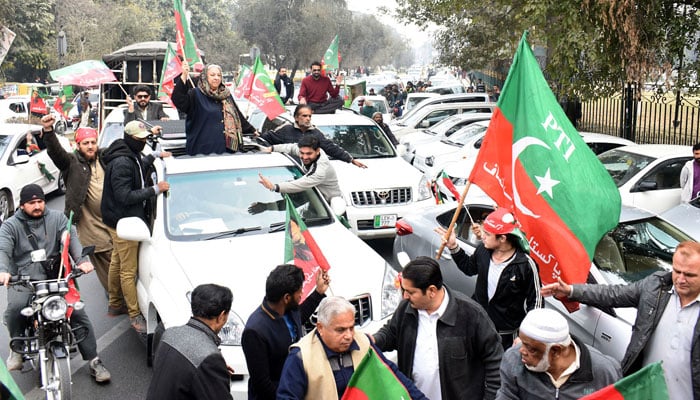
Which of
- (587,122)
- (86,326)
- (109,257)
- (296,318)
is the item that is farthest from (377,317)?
(587,122)

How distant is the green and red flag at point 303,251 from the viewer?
16.3 feet

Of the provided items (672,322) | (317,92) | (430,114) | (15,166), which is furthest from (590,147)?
(15,166)

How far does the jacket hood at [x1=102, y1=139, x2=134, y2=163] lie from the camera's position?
288 inches

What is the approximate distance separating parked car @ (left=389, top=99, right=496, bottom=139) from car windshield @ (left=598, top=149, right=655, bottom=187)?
783 cm

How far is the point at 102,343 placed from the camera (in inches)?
294

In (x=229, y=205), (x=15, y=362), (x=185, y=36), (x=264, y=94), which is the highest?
(x=185, y=36)

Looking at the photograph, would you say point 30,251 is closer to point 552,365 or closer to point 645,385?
point 552,365

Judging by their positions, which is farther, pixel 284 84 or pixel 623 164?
pixel 284 84

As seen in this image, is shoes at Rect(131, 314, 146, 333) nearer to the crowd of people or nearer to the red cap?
the crowd of people

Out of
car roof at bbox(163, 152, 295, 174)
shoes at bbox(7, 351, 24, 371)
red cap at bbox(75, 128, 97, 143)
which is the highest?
red cap at bbox(75, 128, 97, 143)

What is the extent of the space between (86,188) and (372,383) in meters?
5.43

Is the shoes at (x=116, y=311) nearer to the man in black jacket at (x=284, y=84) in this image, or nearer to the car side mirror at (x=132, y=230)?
the car side mirror at (x=132, y=230)

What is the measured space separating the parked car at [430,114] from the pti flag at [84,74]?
8035 millimetres

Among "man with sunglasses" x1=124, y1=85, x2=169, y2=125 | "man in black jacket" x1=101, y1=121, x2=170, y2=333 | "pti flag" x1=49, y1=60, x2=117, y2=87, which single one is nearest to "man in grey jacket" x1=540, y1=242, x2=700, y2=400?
"man in black jacket" x1=101, y1=121, x2=170, y2=333
